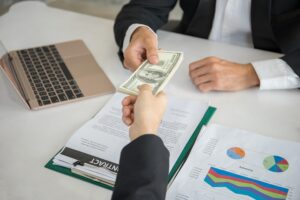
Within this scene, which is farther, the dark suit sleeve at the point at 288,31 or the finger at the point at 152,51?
the dark suit sleeve at the point at 288,31

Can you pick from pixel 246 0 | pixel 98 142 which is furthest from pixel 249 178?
pixel 246 0

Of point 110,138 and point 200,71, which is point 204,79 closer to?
point 200,71

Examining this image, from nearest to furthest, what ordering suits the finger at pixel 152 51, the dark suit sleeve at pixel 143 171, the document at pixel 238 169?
1. the dark suit sleeve at pixel 143 171
2. the document at pixel 238 169
3. the finger at pixel 152 51

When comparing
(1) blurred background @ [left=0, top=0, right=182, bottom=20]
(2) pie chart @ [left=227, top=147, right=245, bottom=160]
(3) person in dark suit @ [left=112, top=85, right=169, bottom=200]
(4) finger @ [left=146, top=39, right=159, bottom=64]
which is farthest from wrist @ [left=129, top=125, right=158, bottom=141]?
(1) blurred background @ [left=0, top=0, right=182, bottom=20]

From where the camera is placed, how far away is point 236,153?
0.92 metres

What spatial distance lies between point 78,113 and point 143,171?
17.8 inches

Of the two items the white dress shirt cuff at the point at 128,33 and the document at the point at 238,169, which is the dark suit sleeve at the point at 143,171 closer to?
the document at the point at 238,169

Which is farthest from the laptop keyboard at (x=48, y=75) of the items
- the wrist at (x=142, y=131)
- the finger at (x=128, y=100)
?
the wrist at (x=142, y=131)

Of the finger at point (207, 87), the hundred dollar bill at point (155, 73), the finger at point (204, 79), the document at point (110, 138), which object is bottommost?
the document at point (110, 138)

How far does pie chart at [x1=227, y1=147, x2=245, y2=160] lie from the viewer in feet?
2.98

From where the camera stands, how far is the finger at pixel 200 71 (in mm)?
1177

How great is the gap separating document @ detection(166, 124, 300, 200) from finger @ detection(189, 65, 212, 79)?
24 centimetres

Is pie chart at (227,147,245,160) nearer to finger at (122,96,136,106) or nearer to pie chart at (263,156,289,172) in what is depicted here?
pie chart at (263,156,289,172)

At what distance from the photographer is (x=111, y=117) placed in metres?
1.07
